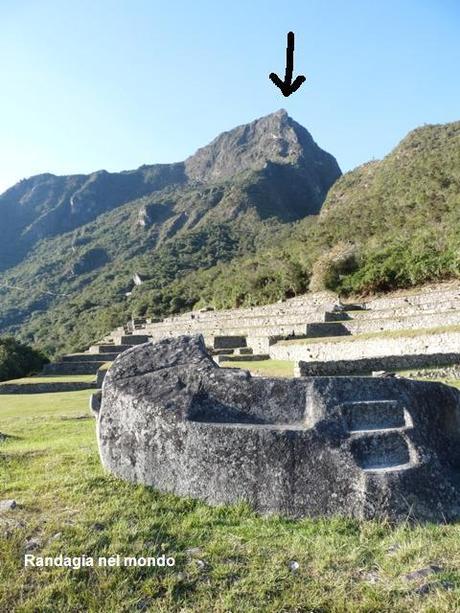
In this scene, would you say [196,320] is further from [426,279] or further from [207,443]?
[207,443]

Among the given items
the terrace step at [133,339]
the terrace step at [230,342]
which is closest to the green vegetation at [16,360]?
the terrace step at [133,339]

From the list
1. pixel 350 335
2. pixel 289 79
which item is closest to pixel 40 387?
pixel 350 335

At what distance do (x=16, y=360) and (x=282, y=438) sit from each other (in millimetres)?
31980

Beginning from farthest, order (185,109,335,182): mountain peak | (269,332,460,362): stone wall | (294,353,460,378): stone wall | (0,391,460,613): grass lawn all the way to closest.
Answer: (185,109,335,182): mountain peak
(269,332,460,362): stone wall
(294,353,460,378): stone wall
(0,391,460,613): grass lawn

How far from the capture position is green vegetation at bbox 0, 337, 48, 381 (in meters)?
31.8

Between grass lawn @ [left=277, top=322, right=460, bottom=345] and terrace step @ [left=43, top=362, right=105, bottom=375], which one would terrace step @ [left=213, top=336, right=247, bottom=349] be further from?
terrace step @ [left=43, top=362, right=105, bottom=375]

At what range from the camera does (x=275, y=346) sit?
2341 cm

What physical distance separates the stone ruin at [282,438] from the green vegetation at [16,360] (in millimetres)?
29649

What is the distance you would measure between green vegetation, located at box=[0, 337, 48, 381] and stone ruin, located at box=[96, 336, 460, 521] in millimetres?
29649

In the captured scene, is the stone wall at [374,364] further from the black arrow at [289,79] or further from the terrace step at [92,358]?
the terrace step at [92,358]

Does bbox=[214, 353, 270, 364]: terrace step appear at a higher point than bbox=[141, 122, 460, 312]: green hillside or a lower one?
lower

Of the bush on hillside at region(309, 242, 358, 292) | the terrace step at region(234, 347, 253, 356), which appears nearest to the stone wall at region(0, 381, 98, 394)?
the terrace step at region(234, 347, 253, 356)

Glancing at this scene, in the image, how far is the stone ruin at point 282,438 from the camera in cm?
387

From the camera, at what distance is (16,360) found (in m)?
32.8
